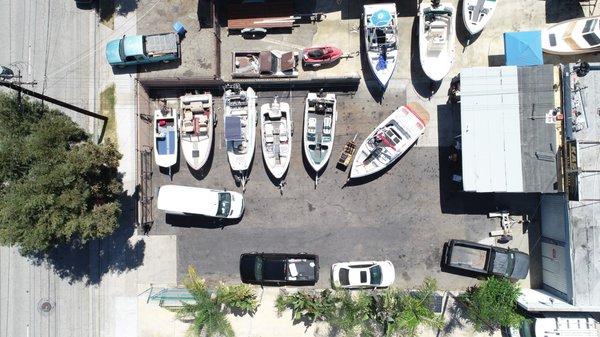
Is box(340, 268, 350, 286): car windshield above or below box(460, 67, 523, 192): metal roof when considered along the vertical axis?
below

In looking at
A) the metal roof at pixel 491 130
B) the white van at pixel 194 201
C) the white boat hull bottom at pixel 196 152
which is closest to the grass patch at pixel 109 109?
the white boat hull bottom at pixel 196 152

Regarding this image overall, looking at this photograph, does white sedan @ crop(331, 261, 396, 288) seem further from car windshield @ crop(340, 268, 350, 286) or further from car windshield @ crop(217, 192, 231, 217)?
car windshield @ crop(217, 192, 231, 217)

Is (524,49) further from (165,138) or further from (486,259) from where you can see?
(165,138)

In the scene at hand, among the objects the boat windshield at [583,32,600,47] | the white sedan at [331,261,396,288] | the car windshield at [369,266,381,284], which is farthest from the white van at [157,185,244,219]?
the boat windshield at [583,32,600,47]

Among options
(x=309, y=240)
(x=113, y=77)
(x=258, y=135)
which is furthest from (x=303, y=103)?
(x=113, y=77)

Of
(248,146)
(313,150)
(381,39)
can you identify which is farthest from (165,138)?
(381,39)

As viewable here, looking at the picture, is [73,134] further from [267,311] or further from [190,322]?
[267,311]
